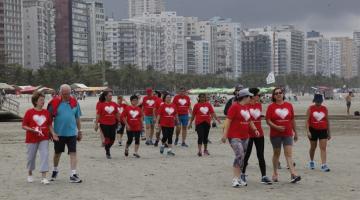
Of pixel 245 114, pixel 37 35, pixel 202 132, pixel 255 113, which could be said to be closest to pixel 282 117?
pixel 255 113

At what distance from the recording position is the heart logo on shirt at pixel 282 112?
10.4 meters

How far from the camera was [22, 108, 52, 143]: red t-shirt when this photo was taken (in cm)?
1023

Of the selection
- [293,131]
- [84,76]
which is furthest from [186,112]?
[84,76]

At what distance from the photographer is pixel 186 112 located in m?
17.1

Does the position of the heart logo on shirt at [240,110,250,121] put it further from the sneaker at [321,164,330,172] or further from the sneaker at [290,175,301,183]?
the sneaker at [321,164,330,172]

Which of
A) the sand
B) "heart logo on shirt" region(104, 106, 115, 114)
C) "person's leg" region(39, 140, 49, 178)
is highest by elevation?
"heart logo on shirt" region(104, 106, 115, 114)

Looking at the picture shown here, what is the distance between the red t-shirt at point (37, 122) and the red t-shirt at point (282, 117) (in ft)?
12.3

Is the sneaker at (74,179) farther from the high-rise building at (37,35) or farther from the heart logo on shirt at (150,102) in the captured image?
the high-rise building at (37,35)

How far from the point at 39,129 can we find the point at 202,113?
5520 mm

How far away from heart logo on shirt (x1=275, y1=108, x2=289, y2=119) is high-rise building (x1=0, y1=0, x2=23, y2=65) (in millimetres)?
165211

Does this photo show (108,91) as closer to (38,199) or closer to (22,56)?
(38,199)

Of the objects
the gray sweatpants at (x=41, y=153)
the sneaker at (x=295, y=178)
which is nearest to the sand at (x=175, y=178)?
the sneaker at (x=295, y=178)

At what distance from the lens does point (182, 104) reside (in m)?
17.0

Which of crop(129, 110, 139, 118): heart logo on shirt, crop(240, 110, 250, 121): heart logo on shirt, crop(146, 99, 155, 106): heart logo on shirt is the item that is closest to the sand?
crop(129, 110, 139, 118): heart logo on shirt
